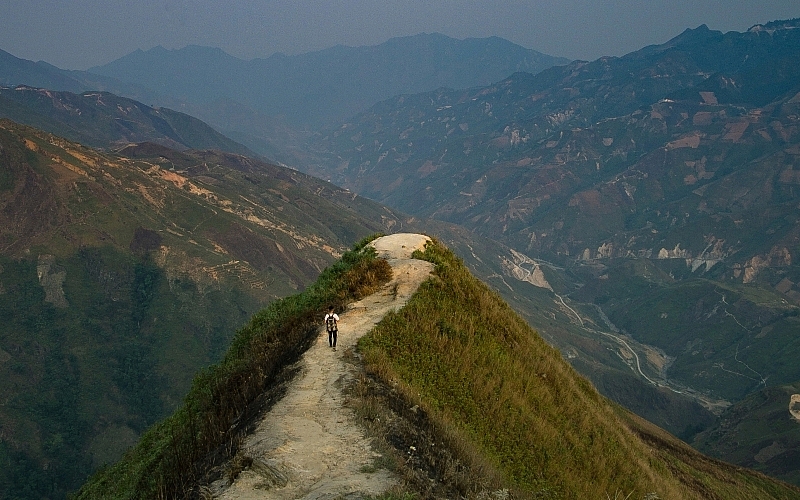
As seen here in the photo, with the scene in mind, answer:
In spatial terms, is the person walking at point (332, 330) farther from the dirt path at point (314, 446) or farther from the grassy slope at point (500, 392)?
the grassy slope at point (500, 392)

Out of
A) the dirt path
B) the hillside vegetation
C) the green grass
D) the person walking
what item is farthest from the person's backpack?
the hillside vegetation

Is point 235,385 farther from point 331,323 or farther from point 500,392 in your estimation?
point 500,392

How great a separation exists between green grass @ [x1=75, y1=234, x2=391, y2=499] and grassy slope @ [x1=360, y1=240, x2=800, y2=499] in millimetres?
2812

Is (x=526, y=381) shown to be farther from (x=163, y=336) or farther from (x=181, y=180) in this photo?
(x=181, y=180)

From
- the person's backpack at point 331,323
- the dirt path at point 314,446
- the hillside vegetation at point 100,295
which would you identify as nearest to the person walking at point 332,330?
the person's backpack at point 331,323

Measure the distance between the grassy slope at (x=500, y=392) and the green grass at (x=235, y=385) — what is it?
9.23 feet

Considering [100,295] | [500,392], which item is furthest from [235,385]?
[100,295]

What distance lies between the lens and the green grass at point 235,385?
11844mm

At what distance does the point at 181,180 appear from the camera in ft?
586

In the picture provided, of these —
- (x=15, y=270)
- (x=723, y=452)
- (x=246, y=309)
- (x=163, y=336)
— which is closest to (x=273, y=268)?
(x=246, y=309)

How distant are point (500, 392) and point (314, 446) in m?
6.89

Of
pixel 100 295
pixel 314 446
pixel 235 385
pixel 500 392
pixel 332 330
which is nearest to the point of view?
pixel 314 446

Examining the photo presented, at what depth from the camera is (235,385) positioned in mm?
15094

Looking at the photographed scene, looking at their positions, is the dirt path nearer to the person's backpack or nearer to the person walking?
the person walking
